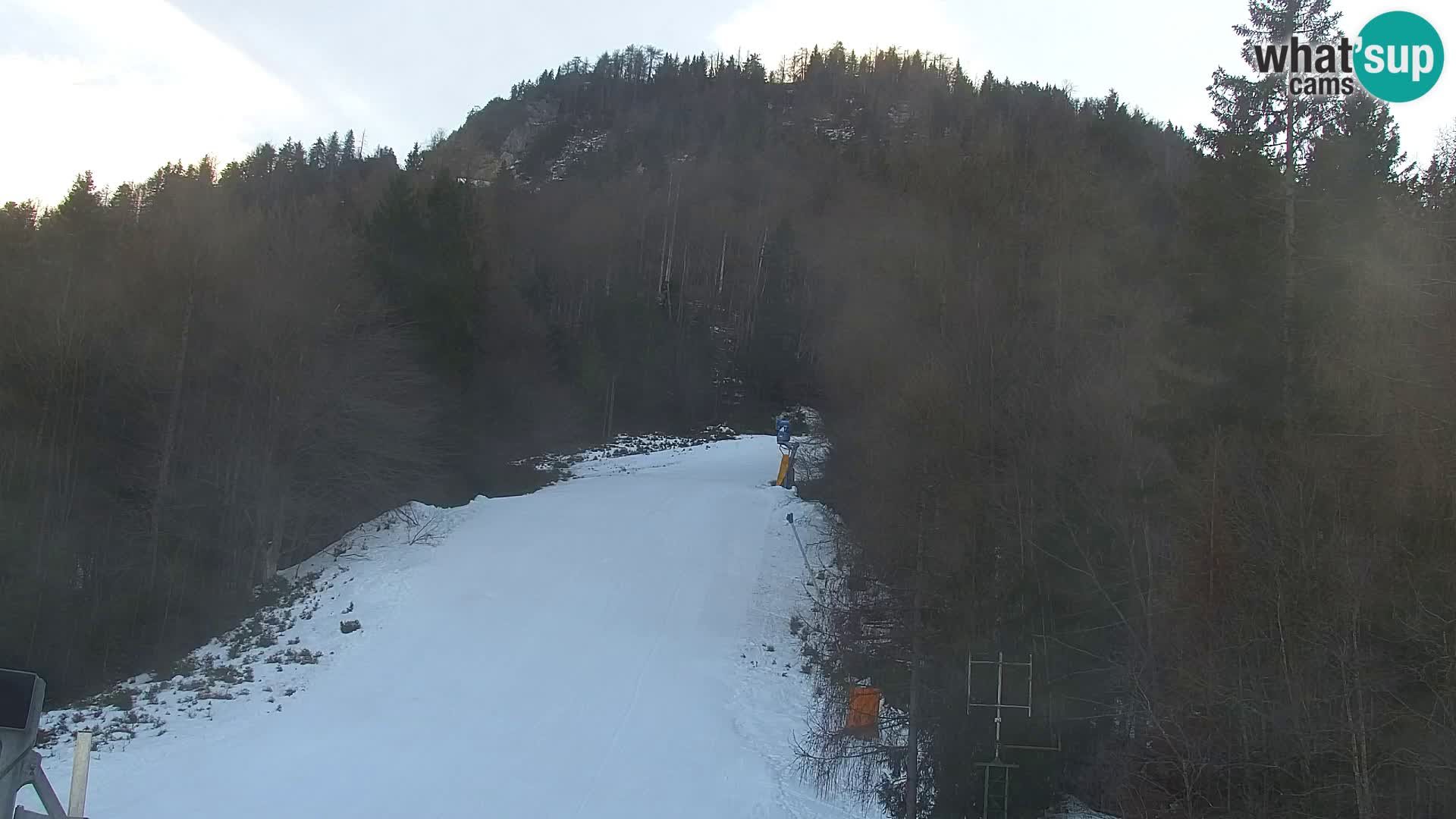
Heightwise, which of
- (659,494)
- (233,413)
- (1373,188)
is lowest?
(659,494)

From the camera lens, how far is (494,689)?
58.7 feet

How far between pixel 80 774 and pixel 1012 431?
1395cm

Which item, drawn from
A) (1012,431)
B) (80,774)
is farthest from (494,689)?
(80,774)

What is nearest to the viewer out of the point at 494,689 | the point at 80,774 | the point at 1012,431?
the point at 80,774

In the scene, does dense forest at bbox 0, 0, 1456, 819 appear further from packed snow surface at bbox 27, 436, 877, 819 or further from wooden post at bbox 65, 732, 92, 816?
wooden post at bbox 65, 732, 92, 816

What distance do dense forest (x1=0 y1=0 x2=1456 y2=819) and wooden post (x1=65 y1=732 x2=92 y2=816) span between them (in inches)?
434

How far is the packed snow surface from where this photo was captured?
13.6 m

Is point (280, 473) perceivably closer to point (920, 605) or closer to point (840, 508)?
point (840, 508)

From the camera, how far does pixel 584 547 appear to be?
26703 millimetres

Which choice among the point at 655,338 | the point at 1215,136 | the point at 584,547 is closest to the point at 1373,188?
the point at 1215,136

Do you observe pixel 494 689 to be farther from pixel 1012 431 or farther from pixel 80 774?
pixel 80 774

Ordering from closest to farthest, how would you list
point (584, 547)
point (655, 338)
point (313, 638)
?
1. point (313, 638)
2. point (584, 547)
3. point (655, 338)

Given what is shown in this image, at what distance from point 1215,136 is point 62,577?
26.6m

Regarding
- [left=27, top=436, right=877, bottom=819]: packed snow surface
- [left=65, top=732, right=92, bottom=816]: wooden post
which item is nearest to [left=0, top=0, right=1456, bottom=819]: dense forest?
[left=27, top=436, right=877, bottom=819]: packed snow surface
